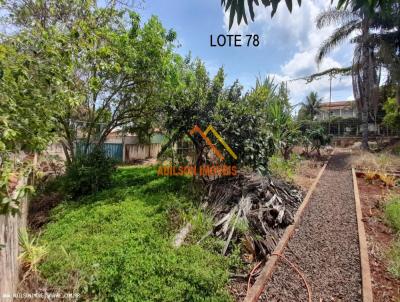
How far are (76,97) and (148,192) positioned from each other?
11.9 feet

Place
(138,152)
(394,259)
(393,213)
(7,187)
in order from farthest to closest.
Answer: (138,152)
(393,213)
(394,259)
(7,187)

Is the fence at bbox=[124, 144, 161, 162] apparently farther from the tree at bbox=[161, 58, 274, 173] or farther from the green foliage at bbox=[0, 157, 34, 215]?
the green foliage at bbox=[0, 157, 34, 215]

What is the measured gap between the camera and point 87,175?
6.15 metres

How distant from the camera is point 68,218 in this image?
4.82m

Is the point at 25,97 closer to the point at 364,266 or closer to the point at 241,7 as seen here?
the point at 241,7

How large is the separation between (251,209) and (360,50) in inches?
592

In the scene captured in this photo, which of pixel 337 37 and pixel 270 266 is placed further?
pixel 337 37

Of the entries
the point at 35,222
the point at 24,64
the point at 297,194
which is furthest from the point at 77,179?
the point at 297,194

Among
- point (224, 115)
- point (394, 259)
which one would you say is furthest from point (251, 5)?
point (224, 115)

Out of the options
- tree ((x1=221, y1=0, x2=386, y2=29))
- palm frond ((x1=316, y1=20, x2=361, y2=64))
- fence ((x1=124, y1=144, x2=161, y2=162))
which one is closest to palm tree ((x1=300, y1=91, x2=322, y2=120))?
palm frond ((x1=316, y1=20, x2=361, y2=64))

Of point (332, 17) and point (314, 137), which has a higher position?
point (332, 17)

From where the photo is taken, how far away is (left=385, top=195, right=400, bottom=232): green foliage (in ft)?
14.8

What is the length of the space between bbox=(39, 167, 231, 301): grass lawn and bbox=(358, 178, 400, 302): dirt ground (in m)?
1.88

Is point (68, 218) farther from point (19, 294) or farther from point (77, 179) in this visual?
point (19, 294)
